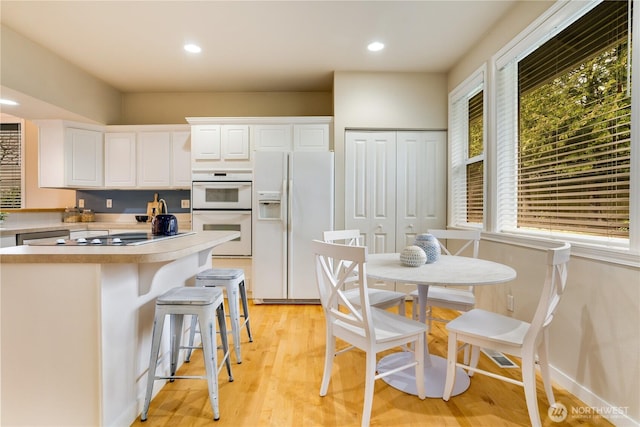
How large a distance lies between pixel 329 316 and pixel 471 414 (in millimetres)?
Answer: 906

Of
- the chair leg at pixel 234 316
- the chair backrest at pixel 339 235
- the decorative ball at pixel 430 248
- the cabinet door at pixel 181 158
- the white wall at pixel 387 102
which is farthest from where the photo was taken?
the cabinet door at pixel 181 158

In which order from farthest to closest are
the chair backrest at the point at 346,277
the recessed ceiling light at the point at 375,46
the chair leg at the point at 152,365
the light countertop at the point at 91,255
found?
1. the recessed ceiling light at the point at 375,46
2. the chair leg at the point at 152,365
3. the chair backrest at the point at 346,277
4. the light countertop at the point at 91,255

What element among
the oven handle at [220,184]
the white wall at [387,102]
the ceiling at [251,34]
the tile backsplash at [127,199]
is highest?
the ceiling at [251,34]

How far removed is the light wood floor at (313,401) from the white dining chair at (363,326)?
117 millimetres

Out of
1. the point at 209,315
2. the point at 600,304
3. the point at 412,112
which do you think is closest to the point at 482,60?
the point at 412,112

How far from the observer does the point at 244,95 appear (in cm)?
434

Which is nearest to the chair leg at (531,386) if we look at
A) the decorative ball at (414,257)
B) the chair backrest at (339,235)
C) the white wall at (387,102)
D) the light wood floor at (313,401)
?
the light wood floor at (313,401)

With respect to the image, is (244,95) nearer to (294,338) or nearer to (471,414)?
(294,338)

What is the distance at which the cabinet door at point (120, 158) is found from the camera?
409 cm

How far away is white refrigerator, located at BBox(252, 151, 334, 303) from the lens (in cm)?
354

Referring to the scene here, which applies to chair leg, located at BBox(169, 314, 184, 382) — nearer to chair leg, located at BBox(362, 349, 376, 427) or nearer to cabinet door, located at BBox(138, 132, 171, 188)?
chair leg, located at BBox(362, 349, 376, 427)

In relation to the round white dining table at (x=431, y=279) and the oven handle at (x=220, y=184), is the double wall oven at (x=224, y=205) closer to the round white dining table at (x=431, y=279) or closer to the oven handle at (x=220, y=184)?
the oven handle at (x=220, y=184)

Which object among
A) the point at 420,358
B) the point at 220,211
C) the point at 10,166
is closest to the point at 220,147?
the point at 220,211

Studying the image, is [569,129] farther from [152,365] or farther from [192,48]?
[192,48]
